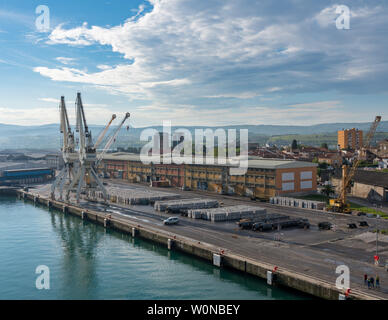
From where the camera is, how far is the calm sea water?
24719 mm

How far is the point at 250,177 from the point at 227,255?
3340 centimetres

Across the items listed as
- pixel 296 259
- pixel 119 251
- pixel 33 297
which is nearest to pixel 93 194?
pixel 119 251

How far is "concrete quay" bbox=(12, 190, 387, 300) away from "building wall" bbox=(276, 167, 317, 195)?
974 inches

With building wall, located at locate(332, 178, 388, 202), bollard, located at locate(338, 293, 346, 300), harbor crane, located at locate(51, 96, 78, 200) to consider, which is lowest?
bollard, located at locate(338, 293, 346, 300)

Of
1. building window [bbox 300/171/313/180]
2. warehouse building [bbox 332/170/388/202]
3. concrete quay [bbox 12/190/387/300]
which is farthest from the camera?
building window [bbox 300/171/313/180]

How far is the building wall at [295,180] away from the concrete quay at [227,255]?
24733mm

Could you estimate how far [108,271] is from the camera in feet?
96.1

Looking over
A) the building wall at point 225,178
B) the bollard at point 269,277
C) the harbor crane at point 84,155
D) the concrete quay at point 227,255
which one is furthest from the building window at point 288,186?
the bollard at point 269,277

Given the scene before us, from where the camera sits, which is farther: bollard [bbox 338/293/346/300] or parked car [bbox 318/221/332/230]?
parked car [bbox 318/221/332/230]

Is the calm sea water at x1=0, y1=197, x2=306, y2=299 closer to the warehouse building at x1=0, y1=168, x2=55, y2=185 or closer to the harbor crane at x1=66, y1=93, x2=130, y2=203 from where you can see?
the harbor crane at x1=66, y1=93, x2=130, y2=203

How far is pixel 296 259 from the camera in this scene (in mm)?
27375

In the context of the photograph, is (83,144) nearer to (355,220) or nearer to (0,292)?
(0,292)

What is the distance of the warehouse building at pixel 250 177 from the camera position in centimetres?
5797

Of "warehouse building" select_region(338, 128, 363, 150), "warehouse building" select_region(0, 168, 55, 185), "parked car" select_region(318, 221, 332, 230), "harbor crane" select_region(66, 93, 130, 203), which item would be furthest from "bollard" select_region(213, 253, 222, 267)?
"warehouse building" select_region(338, 128, 363, 150)
